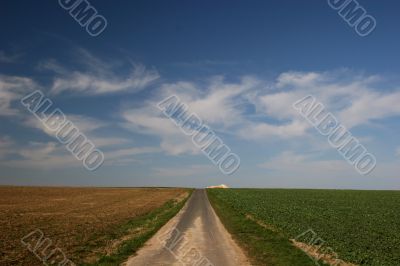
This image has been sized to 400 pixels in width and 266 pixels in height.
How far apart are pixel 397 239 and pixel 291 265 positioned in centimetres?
1007

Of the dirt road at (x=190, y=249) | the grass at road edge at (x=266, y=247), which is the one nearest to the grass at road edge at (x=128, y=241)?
the dirt road at (x=190, y=249)

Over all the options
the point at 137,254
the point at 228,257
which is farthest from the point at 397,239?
the point at 137,254

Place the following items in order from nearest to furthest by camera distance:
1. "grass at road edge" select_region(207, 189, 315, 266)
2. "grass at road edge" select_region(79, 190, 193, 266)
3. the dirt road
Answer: the dirt road < "grass at road edge" select_region(79, 190, 193, 266) < "grass at road edge" select_region(207, 189, 315, 266)

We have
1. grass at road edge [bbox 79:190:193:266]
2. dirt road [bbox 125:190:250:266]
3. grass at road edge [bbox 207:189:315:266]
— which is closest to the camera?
dirt road [bbox 125:190:250:266]

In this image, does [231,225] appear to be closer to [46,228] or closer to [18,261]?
[46,228]

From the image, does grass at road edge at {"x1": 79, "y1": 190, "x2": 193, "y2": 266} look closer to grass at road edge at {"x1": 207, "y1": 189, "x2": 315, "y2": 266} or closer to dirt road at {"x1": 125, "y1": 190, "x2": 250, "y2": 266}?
dirt road at {"x1": 125, "y1": 190, "x2": 250, "y2": 266}

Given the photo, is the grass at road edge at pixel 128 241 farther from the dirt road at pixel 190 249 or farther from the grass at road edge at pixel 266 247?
the grass at road edge at pixel 266 247

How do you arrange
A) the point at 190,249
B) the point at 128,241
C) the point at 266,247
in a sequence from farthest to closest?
the point at 128,241 → the point at 266,247 → the point at 190,249

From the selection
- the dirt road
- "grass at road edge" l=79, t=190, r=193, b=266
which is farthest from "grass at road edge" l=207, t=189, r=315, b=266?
"grass at road edge" l=79, t=190, r=193, b=266

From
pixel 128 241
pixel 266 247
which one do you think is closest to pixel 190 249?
pixel 266 247

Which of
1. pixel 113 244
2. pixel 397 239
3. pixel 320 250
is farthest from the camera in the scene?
pixel 397 239

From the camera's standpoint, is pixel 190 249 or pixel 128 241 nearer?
pixel 190 249

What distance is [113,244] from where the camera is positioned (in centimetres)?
2119

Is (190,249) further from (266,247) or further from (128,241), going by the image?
(128,241)
